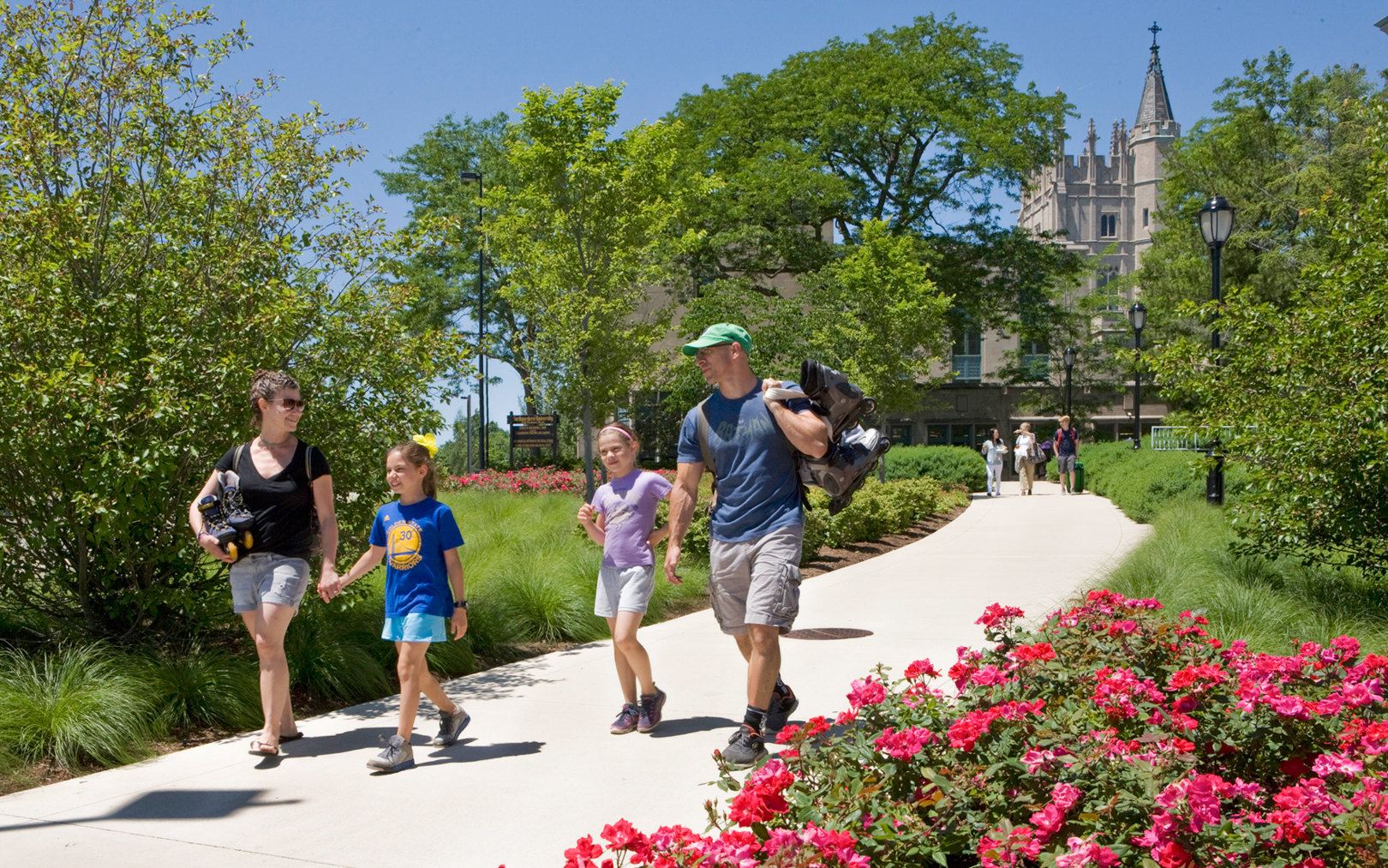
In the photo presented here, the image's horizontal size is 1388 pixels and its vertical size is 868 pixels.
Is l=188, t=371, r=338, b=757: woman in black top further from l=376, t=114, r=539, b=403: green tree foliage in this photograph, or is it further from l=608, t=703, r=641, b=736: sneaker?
l=376, t=114, r=539, b=403: green tree foliage

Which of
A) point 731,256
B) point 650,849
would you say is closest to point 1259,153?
point 731,256

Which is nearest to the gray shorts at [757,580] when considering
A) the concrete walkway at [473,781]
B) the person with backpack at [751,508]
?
the person with backpack at [751,508]

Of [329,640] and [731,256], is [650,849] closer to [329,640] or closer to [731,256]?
[329,640]

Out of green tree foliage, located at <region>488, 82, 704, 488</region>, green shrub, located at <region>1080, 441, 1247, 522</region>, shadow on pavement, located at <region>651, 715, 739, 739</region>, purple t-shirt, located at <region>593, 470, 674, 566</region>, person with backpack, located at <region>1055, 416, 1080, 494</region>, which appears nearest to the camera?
shadow on pavement, located at <region>651, 715, 739, 739</region>

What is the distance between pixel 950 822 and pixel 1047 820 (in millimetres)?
331

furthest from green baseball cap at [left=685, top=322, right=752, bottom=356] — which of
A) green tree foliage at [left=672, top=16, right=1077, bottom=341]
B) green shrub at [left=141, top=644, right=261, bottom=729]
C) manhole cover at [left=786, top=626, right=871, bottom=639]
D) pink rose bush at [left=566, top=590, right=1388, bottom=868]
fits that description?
green tree foliage at [left=672, top=16, right=1077, bottom=341]

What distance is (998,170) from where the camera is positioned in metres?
34.9

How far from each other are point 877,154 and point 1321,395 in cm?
3027

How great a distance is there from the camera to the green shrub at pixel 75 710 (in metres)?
4.98

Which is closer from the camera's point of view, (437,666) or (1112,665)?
(1112,665)

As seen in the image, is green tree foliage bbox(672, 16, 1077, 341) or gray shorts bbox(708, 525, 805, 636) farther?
green tree foliage bbox(672, 16, 1077, 341)

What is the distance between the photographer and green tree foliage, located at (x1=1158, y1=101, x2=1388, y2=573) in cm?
712

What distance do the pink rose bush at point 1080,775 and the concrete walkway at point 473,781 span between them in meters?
0.48

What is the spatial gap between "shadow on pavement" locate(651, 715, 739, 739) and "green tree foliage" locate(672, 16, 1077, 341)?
28.1 meters
